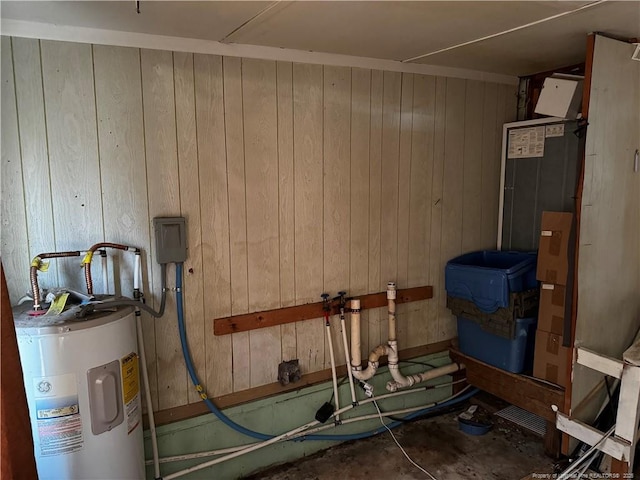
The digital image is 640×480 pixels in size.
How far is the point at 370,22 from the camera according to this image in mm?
1832

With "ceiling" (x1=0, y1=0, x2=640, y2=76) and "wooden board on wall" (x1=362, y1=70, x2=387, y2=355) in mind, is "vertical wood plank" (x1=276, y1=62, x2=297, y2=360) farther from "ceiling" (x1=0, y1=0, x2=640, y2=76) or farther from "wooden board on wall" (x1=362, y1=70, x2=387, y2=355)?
"wooden board on wall" (x1=362, y1=70, x2=387, y2=355)

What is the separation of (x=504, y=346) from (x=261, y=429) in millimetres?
1429

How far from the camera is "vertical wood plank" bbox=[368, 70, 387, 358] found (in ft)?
8.18

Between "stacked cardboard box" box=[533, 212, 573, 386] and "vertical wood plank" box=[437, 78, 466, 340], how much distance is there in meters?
0.55

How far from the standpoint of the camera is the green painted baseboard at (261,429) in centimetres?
212

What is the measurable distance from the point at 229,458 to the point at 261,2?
2.02m

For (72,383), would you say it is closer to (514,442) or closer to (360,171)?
(360,171)

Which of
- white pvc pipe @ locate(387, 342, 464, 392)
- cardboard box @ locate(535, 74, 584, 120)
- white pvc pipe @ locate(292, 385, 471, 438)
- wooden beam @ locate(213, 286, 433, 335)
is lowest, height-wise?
white pvc pipe @ locate(292, 385, 471, 438)

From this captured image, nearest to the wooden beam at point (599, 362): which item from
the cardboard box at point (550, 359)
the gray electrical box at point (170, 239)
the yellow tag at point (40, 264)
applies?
the cardboard box at point (550, 359)

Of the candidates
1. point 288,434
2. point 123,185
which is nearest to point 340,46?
point 123,185

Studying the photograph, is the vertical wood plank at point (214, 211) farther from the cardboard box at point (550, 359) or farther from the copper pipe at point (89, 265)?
the cardboard box at point (550, 359)

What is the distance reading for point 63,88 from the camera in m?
1.78

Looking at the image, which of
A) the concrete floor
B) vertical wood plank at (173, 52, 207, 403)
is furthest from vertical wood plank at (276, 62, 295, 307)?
the concrete floor

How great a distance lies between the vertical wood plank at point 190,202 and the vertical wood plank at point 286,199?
1.37 ft
